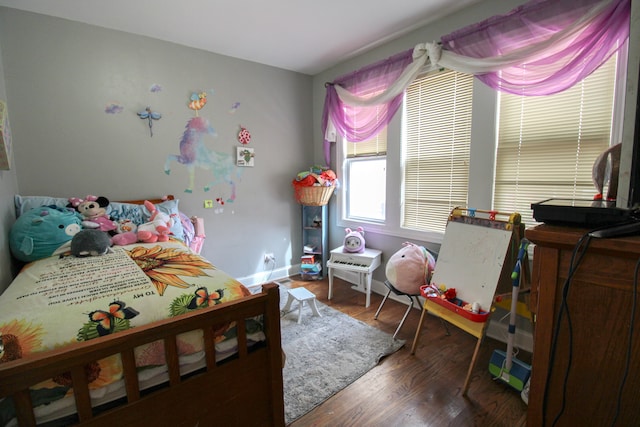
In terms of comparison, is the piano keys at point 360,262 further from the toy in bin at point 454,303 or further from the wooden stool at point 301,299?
the toy in bin at point 454,303

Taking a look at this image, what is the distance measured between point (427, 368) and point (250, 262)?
211 cm

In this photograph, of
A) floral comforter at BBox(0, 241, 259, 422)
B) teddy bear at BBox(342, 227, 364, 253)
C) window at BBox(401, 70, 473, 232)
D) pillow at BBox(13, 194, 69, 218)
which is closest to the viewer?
floral comforter at BBox(0, 241, 259, 422)

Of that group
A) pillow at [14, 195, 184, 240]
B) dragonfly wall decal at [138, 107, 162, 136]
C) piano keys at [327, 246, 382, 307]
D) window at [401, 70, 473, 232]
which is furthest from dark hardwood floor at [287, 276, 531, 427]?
dragonfly wall decal at [138, 107, 162, 136]

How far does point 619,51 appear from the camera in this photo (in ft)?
5.00

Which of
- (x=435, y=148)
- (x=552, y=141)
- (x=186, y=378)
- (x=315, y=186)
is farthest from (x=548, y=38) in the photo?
(x=186, y=378)

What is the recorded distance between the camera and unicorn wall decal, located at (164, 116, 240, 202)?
273cm

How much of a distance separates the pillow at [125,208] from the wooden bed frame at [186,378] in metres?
1.47

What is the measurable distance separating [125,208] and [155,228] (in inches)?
16.8

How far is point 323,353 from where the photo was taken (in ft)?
6.48

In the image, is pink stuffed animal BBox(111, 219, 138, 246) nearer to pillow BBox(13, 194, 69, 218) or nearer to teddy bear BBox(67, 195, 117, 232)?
teddy bear BBox(67, 195, 117, 232)

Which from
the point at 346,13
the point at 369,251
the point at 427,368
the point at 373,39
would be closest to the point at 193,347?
the point at 427,368

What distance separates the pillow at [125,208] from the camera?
1.98m

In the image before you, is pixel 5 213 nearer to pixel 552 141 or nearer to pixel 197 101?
pixel 197 101

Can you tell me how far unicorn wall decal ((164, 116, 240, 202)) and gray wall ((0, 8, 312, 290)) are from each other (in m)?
0.05
